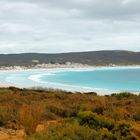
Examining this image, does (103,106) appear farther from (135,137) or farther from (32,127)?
(135,137)

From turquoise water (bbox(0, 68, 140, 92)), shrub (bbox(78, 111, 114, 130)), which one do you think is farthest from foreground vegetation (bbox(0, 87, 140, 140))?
turquoise water (bbox(0, 68, 140, 92))

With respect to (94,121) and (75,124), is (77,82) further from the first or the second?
(75,124)

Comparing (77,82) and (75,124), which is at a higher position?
(75,124)

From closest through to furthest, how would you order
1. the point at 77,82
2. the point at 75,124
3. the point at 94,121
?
the point at 75,124 → the point at 94,121 → the point at 77,82

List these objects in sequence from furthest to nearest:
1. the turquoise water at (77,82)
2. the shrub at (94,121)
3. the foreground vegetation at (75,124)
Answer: the turquoise water at (77,82), the shrub at (94,121), the foreground vegetation at (75,124)

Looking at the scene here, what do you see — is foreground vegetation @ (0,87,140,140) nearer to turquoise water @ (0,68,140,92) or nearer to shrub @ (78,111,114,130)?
shrub @ (78,111,114,130)

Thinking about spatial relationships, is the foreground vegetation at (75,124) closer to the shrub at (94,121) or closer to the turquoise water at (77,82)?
Result: the shrub at (94,121)

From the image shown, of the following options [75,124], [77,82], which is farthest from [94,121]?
[77,82]

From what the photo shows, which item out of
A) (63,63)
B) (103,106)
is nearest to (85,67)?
(63,63)

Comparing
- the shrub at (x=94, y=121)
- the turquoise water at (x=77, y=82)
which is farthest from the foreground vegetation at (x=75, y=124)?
the turquoise water at (x=77, y=82)

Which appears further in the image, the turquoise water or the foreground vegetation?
the turquoise water

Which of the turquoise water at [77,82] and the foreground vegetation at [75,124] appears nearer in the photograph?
the foreground vegetation at [75,124]
